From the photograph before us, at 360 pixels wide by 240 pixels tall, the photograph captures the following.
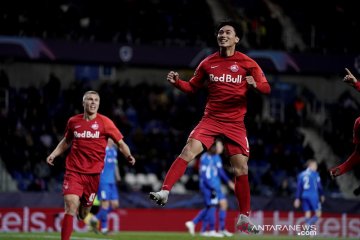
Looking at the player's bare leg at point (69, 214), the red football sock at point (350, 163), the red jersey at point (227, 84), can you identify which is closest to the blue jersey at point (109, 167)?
the player's bare leg at point (69, 214)

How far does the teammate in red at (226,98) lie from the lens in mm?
11164

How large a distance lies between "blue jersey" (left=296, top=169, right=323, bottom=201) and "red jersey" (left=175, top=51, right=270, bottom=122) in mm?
11299

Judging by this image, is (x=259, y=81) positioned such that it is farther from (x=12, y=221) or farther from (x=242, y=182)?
(x=12, y=221)

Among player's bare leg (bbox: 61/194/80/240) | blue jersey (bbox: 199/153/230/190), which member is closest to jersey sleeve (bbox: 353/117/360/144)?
player's bare leg (bbox: 61/194/80/240)

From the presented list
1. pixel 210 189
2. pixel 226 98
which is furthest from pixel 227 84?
pixel 210 189

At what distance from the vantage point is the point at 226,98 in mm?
11234

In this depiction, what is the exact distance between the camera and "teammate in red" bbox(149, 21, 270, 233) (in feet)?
36.6

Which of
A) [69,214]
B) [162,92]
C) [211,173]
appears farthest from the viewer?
[162,92]

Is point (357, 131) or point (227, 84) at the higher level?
point (227, 84)

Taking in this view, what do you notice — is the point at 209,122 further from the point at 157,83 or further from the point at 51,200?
the point at 157,83

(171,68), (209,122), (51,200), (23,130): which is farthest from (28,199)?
(209,122)

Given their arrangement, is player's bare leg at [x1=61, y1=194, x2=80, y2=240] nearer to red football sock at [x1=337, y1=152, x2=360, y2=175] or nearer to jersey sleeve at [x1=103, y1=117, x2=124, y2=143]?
jersey sleeve at [x1=103, y1=117, x2=124, y2=143]

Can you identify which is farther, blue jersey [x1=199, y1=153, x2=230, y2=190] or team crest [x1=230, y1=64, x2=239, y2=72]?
blue jersey [x1=199, y1=153, x2=230, y2=190]

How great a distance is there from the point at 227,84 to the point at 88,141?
2.64 meters
